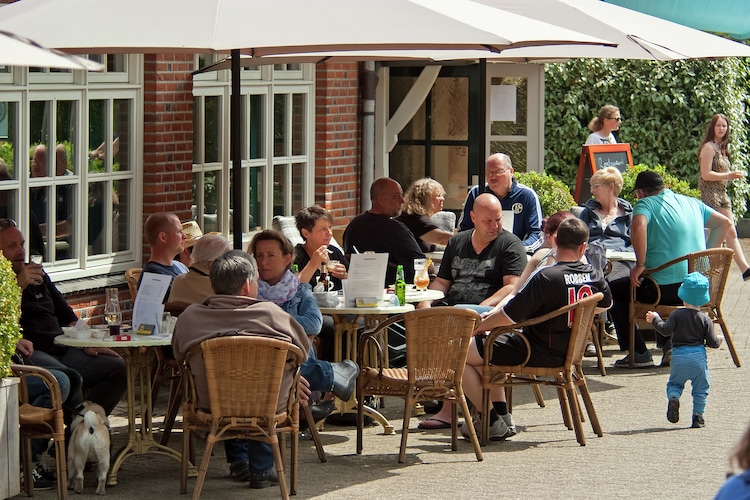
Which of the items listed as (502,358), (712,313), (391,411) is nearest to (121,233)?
(391,411)

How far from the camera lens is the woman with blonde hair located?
10.3 metres

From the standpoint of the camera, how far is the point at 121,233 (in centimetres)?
1011

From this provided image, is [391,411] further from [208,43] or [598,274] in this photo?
[208,43]

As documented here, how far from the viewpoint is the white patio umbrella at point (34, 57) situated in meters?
4.83

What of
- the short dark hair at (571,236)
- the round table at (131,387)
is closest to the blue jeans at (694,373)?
the short dark hair at (571,236)

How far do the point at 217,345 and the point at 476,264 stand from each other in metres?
2.77

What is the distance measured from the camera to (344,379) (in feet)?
23.7

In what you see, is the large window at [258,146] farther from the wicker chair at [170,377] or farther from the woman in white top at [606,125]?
the woman in white top at [606,125]

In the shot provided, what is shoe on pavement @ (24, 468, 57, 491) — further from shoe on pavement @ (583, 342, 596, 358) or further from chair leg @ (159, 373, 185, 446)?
shoe on pavement @ (583, 342, 596, 358)

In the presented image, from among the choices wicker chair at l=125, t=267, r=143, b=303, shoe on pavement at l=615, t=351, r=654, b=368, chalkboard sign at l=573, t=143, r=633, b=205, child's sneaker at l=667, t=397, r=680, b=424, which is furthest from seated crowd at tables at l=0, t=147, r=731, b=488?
chalkboard sign at l=573, t=143, r=633, b=205

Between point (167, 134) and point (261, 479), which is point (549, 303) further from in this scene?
point (167, 134)

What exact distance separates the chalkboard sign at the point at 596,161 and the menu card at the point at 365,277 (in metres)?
7.37

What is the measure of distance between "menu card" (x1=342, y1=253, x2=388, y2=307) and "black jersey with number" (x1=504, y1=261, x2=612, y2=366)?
76 centimetres

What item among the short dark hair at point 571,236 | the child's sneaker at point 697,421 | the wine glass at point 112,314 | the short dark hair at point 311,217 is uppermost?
the short dark hair at point 311,217
